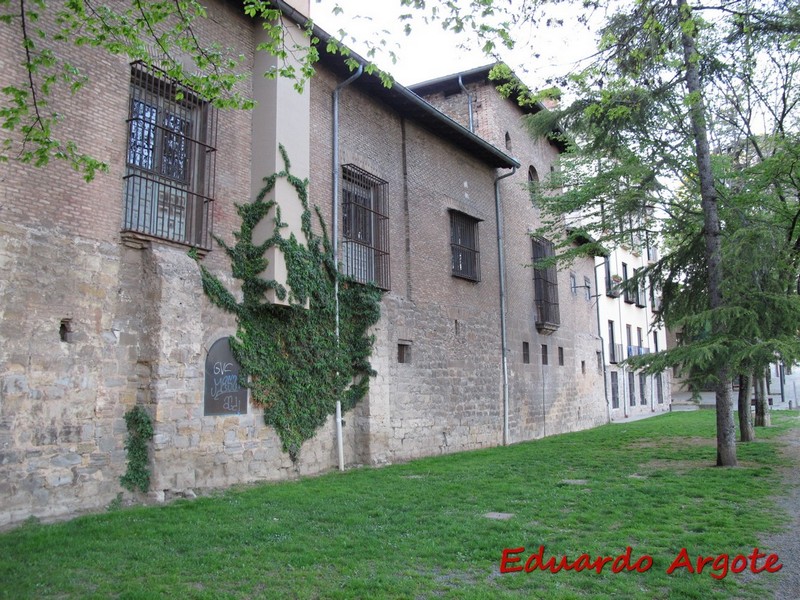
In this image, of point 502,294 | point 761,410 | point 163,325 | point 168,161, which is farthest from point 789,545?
point 761,410

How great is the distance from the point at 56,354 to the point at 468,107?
14.2 meters

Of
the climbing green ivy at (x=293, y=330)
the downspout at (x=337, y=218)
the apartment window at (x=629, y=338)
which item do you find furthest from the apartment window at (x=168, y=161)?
the apartment window at (x=629, y=338)

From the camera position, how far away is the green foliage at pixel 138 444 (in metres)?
7.68

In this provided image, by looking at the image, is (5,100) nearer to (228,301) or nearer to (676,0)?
Result: (228,301)

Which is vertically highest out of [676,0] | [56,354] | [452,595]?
[676,0]

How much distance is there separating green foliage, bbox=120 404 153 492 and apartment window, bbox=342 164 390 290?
4.73 meters

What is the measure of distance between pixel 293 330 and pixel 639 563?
6.67m

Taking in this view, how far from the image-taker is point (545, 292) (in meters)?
19.5

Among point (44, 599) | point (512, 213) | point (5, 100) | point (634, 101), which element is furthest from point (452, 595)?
point (512, 213)

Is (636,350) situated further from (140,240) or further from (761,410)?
(140,240)

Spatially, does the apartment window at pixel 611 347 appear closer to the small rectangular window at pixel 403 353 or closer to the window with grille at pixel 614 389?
the window with grille at pixel 614 389

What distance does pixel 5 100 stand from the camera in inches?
274

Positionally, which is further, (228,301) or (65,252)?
(228,301)

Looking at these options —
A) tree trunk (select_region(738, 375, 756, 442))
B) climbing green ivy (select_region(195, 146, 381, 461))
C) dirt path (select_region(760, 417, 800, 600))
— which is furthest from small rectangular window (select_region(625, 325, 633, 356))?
climbing green ivy (select_region(195, 146, 381, 461))
